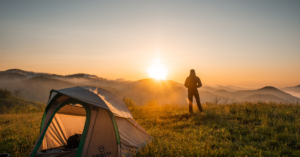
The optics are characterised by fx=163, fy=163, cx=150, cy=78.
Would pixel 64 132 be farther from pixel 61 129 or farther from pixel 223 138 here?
pixel 223 138

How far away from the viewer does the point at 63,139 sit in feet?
21.3

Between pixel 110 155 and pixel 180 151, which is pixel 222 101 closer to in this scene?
pixel 180 151

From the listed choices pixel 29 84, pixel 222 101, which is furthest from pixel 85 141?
pixel 29 84

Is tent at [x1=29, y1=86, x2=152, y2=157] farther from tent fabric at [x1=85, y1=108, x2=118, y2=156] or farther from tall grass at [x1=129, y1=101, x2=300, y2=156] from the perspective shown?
tall grass at [x1=129, y1=101, x2=300, y2=156]

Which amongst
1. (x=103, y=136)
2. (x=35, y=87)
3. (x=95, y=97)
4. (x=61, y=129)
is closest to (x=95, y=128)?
(x=103, y=136)

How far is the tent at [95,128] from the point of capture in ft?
15.6

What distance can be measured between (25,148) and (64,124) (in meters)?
1.42

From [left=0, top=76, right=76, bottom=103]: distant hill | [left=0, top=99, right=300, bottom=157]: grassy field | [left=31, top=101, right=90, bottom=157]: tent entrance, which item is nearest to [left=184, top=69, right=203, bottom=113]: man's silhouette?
[left=0, top=99, right=300, bottom=157]: grassy field

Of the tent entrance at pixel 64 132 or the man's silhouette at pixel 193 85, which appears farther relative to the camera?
the man's silhouette at pixel 193 85

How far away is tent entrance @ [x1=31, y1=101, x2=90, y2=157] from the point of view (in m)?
5.57

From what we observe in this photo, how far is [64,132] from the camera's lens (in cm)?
655

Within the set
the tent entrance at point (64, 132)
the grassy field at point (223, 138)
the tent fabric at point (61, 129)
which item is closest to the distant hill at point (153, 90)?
the grassy field at point (223, 138)

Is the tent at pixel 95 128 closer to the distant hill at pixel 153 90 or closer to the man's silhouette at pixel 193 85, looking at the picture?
the man's silhouette at pixel 193 85

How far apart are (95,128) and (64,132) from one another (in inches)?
102
